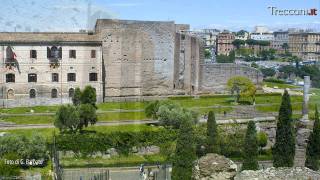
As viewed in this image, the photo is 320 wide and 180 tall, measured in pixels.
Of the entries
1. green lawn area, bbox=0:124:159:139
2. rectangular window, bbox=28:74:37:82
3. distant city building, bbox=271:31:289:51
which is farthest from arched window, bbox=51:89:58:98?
distant city building, bbox=271:31:289:51

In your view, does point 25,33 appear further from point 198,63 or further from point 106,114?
point 198,63

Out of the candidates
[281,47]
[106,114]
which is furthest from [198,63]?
[281,47]

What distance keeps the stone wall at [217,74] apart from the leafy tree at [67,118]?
1368cm

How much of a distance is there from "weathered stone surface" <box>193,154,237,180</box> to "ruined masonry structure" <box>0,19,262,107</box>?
16.0 m

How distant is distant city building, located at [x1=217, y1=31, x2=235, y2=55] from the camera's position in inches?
2327

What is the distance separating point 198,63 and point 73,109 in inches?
527

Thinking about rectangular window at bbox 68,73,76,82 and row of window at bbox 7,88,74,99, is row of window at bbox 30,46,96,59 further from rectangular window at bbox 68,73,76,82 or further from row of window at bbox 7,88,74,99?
row of window at bbox 7,88,74,99

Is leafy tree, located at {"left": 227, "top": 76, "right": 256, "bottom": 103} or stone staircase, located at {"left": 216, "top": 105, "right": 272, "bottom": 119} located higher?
leafy tree, located at {"left": 227, "top": 76, "right": 256, "bottom": 103}

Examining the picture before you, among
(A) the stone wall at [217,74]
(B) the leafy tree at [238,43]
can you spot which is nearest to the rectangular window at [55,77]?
(A) the stone wall at [217,74]

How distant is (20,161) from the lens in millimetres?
18094

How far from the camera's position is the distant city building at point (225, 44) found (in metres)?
59.1

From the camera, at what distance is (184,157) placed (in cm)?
1656

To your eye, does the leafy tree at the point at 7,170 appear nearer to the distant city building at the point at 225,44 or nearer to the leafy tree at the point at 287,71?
the leafy tree at the point at 287,71

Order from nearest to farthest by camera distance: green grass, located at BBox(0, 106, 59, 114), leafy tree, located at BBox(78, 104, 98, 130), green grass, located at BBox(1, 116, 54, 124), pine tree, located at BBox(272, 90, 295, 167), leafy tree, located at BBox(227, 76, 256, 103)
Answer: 1. pine tree, located at BBox(272, 90, 295, 167)
2. leafy tree, located at BBox(78, 104, 98, 130)
3. green grass, located at BBox(1, 116, 54, 124)
4. green grass, located at BBox(0, 106, 59, 114)
5. leafy tree, located at BBox(227, 76, 256, 103)
